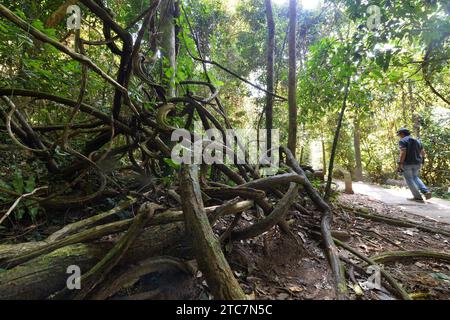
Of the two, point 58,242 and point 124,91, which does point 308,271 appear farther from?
point 124,91

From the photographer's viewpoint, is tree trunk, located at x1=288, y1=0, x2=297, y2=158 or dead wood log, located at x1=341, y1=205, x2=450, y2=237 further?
tree trunk, located at x1=288, y1=0, x2=297, y2=158

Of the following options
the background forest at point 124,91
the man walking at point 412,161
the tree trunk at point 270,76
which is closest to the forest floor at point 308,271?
the background forest at point 124,91

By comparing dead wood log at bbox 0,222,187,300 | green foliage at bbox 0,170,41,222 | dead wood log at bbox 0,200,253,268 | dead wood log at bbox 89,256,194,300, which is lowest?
dead wood log at bbox 89,256,194,300

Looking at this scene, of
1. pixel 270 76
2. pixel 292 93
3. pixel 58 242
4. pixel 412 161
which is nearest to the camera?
pixel 58 242

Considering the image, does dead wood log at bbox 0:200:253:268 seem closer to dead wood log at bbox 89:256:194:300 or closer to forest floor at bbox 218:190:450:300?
dead wood log at bbox 89:256:194:300

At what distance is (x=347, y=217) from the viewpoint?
289 cm

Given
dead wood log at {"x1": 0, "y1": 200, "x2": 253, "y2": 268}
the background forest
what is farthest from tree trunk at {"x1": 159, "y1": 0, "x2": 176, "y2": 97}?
dead wood log at {"x1": 0, "y1": 200, "x2": 253, "y2": 268}

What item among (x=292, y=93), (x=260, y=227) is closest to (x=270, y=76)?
(x=292, y=93)

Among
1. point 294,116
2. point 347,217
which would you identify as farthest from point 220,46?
point 347,217

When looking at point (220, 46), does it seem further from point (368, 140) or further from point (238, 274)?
point (368, 140)

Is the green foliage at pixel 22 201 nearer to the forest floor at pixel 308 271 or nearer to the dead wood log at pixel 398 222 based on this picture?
the forest floor at pixel 308 271

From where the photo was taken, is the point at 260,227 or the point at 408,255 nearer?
the point at 260,227

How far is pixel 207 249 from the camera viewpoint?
40.0 inches

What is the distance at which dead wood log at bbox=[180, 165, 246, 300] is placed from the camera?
0.94 metres
